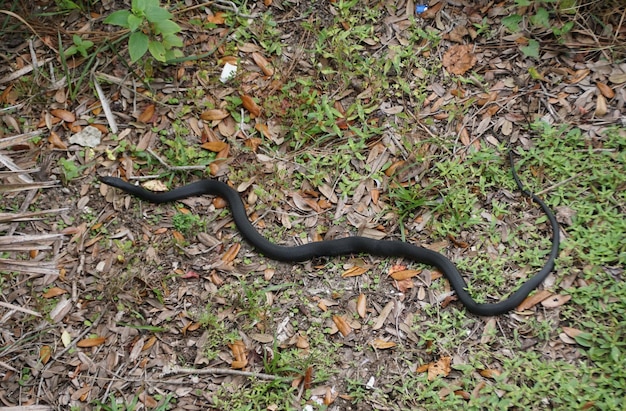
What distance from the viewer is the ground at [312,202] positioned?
4.02 metres

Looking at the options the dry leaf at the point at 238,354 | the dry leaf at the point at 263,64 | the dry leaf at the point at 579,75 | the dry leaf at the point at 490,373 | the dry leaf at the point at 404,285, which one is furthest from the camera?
the dry leaf at the point at 263,64

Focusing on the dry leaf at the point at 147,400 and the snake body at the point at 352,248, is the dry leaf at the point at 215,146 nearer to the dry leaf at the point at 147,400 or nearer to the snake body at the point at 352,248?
the snake body at the point at 352,248

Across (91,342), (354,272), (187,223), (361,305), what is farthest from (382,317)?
(91,342)

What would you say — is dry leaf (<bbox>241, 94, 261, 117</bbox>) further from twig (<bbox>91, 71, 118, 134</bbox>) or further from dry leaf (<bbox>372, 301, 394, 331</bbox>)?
dry leaf (<bbox>372, 301, 394, 331</bbox>)

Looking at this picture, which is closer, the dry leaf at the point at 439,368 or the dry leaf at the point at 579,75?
the dry leaf at the point at 439,368

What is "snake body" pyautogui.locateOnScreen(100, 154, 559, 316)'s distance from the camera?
13.6 ft

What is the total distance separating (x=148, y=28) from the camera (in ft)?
15.8

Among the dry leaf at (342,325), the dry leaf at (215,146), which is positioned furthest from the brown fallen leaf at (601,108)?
the dry leaf at (215,146)

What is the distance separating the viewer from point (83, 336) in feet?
13.9

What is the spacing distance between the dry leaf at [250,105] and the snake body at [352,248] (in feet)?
2.37

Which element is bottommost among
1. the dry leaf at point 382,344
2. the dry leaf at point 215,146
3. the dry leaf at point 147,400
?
the dry leaf at point 147,400

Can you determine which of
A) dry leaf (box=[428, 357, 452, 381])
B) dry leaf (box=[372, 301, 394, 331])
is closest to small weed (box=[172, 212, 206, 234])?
dry leaf (box=[372, 301, 394, 331])

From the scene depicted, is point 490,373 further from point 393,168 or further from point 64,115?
point 64,115

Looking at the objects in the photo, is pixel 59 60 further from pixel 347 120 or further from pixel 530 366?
pixel 530 366
